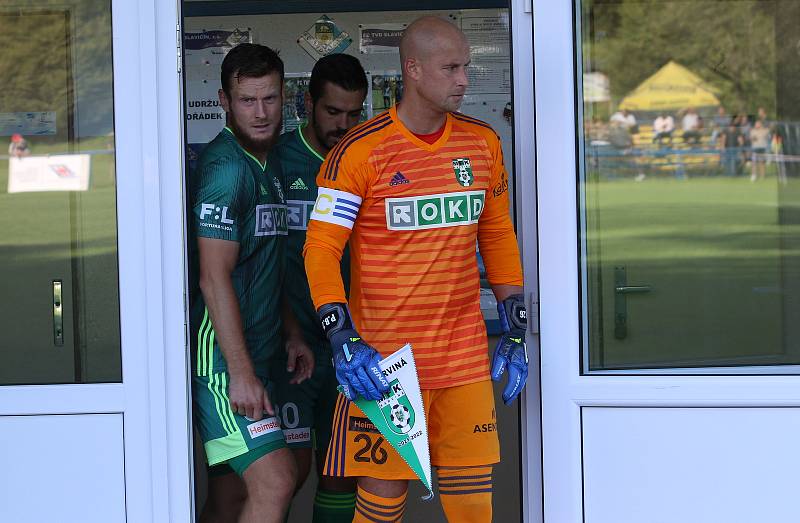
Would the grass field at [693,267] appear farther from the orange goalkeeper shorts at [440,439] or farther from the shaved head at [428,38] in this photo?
the shaved head at [428,38]

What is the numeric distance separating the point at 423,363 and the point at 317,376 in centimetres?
83

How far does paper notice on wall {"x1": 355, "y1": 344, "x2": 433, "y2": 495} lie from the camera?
104 inches

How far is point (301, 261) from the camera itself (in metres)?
3.57

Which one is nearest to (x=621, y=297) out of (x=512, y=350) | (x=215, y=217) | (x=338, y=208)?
(x=512, y=350)

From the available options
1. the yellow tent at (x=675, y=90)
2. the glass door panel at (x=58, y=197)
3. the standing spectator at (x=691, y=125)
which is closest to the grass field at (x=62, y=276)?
the glass door panel at (x=58, y=197)

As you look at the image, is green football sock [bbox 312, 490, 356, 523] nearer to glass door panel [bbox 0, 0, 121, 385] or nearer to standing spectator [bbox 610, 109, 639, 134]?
glass door panel [bbox 0, 0, 121, 385]

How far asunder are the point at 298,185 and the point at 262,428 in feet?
2.74

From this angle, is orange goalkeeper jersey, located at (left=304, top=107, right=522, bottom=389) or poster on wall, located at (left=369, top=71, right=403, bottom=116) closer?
orange goalkeeper jersey, located at (left=304, top=107, right=522, bottom=389)

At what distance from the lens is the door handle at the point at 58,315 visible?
119 inches

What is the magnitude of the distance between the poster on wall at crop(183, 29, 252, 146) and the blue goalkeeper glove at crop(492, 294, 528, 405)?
5.14ft

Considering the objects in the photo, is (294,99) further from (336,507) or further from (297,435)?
(336,507)

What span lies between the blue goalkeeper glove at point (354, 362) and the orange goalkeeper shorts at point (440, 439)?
0.23 metres

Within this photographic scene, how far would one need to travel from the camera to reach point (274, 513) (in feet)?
9.88

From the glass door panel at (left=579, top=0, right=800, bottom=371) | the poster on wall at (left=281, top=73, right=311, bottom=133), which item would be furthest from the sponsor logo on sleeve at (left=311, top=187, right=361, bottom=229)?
the poster on wall at (left=281, top=73, right=311, bottom=133)
